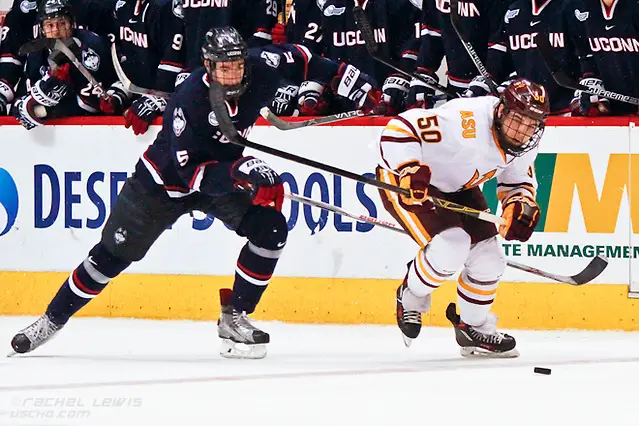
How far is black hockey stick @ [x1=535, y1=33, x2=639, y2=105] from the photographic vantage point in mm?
4988

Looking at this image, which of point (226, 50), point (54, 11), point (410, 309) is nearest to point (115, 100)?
point (54, 11)

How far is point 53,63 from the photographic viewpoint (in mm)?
5578

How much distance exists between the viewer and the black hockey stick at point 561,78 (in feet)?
16.4

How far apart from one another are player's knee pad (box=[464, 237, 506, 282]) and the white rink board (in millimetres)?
816

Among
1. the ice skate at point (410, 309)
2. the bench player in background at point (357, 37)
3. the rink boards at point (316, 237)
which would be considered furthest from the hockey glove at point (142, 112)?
the ice skate at point (410, 309)

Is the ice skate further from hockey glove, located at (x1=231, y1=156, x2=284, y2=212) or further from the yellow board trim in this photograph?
the yellow board trim

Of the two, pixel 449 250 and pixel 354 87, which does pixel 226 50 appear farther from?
pixel 354 87

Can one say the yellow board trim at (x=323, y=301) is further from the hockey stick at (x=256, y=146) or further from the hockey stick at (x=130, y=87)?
the hockey stick at (x=256, y=146)

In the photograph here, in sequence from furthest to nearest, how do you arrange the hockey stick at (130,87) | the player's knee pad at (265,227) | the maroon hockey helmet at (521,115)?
1. the hockey stick at (130,87)
2. the player's knee pad at (265,227)
3. the maroon hockey helmet at (521,115)

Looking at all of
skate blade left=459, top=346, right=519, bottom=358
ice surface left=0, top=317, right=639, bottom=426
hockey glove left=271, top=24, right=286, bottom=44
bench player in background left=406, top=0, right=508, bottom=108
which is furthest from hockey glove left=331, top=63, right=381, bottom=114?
skate blade left=459, top=346, right=519, bottom=358

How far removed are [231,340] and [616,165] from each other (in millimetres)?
1770

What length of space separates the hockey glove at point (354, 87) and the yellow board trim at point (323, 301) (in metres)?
0.78

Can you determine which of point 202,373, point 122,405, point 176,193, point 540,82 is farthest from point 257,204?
point 540,82

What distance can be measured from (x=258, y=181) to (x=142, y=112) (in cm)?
135
